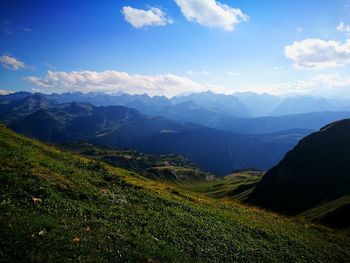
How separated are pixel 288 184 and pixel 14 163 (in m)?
112

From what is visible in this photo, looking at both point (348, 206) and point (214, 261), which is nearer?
point (214, 261)

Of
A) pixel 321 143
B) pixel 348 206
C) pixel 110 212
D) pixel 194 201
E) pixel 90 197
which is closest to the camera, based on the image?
pixel 110 212

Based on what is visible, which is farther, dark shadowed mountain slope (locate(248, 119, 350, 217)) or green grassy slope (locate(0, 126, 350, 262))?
dark shadowed mountain slope (locate(248, 119, 350, 217))

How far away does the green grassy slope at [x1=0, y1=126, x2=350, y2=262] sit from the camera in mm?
19358

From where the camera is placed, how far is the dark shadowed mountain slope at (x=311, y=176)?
105750 mm

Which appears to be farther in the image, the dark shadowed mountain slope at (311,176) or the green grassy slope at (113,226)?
the dark shadowed mountain slope at (311,176)

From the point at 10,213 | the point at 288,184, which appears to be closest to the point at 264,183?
the point at 288,184

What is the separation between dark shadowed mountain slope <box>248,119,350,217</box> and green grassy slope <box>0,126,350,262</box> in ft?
224

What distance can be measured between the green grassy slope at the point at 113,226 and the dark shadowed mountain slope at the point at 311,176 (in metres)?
68.1

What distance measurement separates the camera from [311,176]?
4690 inches

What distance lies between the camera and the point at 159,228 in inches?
1057

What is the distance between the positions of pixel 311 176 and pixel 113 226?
360 feet

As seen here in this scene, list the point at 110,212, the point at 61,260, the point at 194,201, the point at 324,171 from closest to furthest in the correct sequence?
1. the point at 61,260
2. the point at 110,212
3. the point at 194,201
4. the point at 324,171

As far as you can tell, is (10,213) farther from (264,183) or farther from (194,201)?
(264,183)
